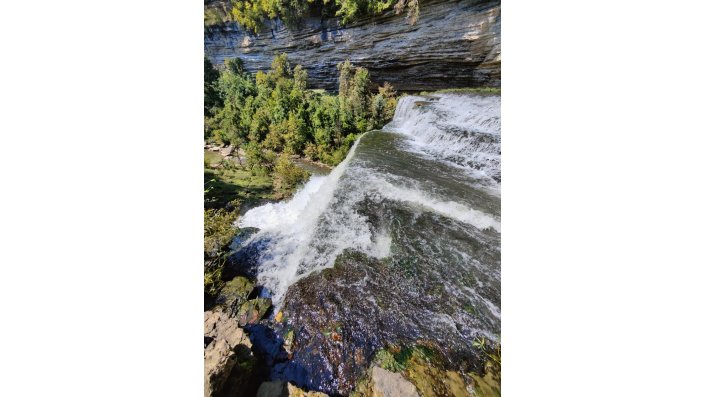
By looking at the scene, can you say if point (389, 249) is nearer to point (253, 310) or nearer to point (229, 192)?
point (253, 310)

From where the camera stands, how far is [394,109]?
160 inches

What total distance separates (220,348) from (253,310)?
0.44m

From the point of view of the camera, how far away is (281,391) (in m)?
1.98

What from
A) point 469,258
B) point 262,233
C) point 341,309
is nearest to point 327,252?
point 341,309

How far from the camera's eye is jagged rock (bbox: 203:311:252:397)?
1823 millimetres

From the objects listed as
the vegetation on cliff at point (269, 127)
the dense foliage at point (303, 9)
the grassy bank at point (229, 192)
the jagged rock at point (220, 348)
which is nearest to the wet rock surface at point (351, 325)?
the jagged rock at point (220, 348)

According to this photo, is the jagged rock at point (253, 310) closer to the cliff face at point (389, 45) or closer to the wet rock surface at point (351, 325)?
the wet rock surface at point (351, 325)

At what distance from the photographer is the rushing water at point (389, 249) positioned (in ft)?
7.06

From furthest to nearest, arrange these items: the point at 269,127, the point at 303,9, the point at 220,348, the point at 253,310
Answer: the point at 269,127
the point at 303,9
the point at 253,310
the point at 220,348

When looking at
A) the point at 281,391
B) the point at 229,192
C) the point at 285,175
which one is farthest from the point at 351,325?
the point at 229,192

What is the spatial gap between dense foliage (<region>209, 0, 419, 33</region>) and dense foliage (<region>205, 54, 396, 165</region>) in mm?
508

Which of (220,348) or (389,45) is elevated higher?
(389,45)

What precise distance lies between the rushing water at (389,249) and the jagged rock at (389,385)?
151 millimetres

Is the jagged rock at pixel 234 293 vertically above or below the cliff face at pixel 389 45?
below
